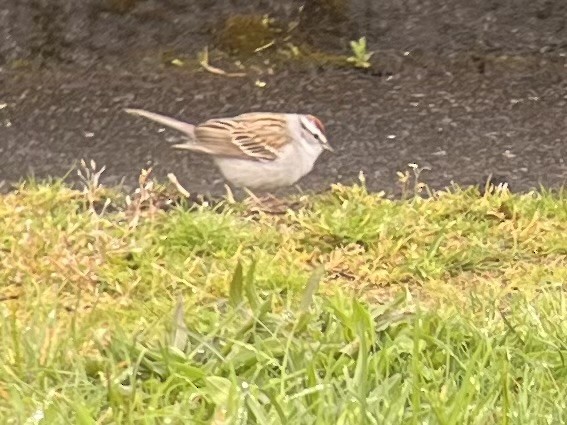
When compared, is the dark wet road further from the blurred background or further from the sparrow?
the sparrow

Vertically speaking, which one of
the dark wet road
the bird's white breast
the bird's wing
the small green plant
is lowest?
the small green plant

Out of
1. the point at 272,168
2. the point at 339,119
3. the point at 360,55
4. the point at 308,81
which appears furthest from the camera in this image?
the point at 360,55

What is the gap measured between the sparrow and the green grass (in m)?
0.25

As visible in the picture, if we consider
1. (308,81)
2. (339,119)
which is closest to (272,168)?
(339,119)

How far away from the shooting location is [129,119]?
21.4 ft

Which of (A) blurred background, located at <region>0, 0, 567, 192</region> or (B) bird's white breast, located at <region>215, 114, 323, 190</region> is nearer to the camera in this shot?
(B) bird's white breast, located at <region>215, 114, 323, 190</region>

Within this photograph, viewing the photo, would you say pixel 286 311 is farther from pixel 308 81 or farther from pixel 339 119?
pixel 308 81

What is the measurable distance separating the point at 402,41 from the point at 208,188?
2951 mm

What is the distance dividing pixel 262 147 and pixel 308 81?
2423 millimetres

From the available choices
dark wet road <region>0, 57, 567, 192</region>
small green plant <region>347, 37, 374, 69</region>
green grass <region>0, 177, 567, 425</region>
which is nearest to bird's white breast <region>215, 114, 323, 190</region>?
green grass <region>0, 177, 567, 425</region>

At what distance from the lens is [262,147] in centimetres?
492

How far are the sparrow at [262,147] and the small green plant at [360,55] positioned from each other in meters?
2.51

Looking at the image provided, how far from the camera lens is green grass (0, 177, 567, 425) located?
110 inches

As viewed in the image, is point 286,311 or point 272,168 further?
point 272,168
